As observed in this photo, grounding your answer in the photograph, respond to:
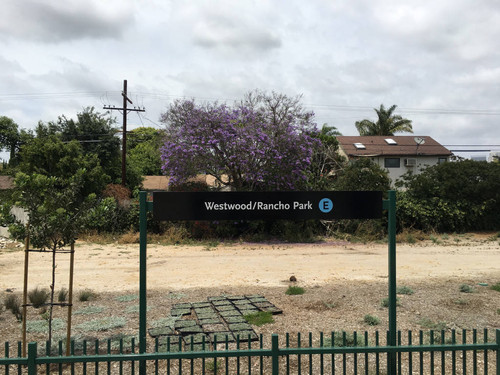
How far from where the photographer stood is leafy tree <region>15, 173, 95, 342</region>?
5207 millimetres

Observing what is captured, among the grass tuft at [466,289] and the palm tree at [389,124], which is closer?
the grass tuft at [466,289]

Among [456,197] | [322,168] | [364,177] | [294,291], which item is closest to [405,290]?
[294,291]

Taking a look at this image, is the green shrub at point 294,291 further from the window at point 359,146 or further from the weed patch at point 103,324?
the window at point 359,146

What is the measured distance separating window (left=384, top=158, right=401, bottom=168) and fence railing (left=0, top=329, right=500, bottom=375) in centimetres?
3596

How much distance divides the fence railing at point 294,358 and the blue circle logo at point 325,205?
1.40 meters

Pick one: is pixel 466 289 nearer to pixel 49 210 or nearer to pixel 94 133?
pixel 49 210

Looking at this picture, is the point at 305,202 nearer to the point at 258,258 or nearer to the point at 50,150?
the point at 258,258

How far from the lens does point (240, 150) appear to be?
64.4 feet

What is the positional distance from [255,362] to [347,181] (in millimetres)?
15819

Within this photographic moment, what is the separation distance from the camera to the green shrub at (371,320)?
6.59 m

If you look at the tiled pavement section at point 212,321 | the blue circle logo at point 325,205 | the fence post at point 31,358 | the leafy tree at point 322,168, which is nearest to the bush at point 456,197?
the leafy tree at point 322,168

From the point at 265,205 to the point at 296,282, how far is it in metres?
5.75

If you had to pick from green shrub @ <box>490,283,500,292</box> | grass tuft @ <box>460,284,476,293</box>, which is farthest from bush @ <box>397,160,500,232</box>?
grass tuft @ <box>460,284,476,293</box>

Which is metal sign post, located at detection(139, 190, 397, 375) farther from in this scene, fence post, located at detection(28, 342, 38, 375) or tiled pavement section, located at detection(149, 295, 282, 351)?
tiled pavement section, located at detection(149, 295, 282, 351)
